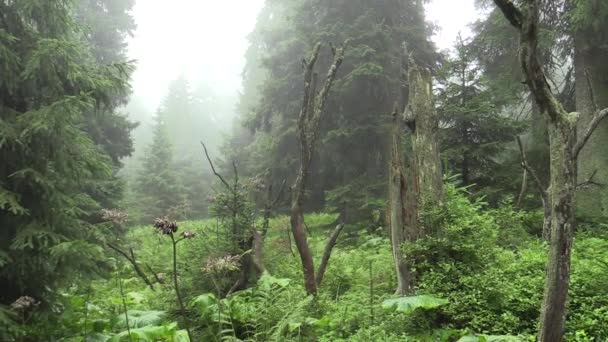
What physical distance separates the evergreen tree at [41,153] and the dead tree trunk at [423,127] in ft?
14.2

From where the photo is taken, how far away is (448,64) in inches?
435

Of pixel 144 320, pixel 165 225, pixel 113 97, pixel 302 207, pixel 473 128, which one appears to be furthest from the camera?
pixel 113 97

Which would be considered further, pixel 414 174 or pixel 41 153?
pixel 414 174

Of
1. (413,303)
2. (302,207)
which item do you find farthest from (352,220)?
(413,303)

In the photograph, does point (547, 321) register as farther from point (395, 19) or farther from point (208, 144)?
point (208, 144)

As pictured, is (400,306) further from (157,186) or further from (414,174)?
(157,186)

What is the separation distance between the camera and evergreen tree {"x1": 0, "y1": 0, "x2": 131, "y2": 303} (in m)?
5.00

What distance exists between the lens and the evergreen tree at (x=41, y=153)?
500cm

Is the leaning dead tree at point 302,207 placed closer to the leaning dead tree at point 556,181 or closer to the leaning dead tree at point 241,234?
the leaning dead tree at point 241,234

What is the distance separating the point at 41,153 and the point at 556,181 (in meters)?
5.76

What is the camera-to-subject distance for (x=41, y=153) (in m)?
5.41

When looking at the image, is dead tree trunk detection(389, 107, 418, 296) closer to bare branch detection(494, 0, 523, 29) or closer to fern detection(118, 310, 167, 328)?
bare branch detection(494, 0, 523, 29)

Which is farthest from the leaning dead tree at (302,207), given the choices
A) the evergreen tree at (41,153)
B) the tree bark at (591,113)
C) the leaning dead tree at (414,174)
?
the tree bark at (591,113)

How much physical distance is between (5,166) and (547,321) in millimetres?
6251
